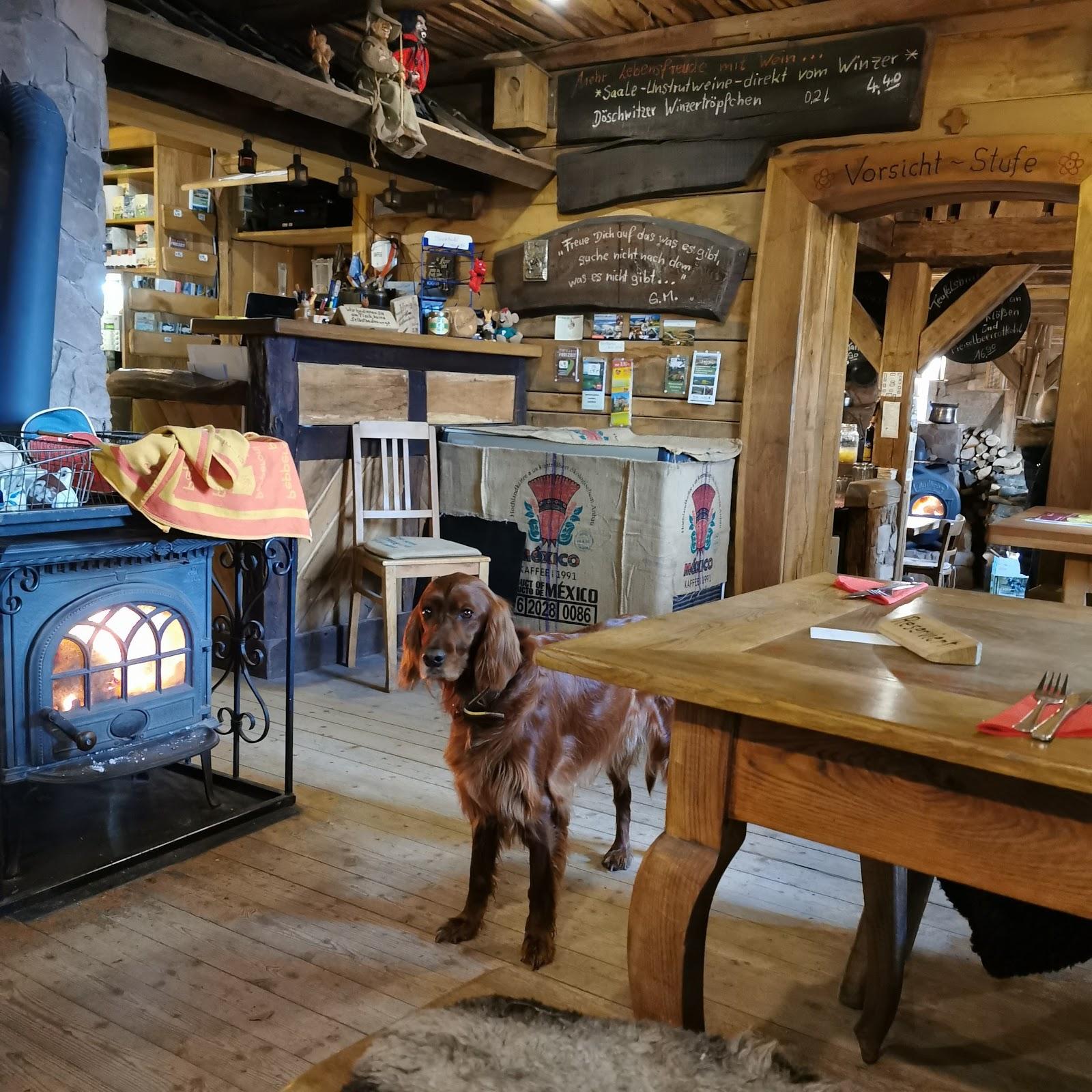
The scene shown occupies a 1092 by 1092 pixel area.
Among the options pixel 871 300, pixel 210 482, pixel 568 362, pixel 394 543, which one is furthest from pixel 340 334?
pixel 871 300

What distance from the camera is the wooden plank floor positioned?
1856mm

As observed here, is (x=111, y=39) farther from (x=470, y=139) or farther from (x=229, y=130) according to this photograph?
(x=470, y=139)

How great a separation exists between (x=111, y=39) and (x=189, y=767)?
7.84 feet

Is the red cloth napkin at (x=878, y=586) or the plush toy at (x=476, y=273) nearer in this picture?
the red cloth napkin at (x=878, y=586)

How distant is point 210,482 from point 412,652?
661mm

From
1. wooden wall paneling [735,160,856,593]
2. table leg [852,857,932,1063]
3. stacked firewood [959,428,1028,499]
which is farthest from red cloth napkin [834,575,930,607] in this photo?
stacked firewood [959,428,1028,499]

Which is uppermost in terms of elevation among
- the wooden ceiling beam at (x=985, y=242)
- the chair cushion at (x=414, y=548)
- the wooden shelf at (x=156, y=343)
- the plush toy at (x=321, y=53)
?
the plush toy at (x=321, y=53)

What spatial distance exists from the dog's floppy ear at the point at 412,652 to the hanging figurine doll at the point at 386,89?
2613 mm

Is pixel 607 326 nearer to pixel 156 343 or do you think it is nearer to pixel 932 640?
pixel 932 640

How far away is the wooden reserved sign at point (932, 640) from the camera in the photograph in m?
1.42

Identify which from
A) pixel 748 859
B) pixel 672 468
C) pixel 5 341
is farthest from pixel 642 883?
pixel 672 468

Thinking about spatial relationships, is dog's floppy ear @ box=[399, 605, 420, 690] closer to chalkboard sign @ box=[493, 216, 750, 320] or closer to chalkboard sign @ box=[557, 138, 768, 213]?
chalkboard sign @ box=[493, 216, 750, 320]

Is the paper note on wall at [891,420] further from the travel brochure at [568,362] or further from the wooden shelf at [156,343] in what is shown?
the wooden shelf at [156,343]

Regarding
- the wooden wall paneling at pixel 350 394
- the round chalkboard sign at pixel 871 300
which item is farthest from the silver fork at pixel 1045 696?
the round chalkboard sign at pixel 871 300
